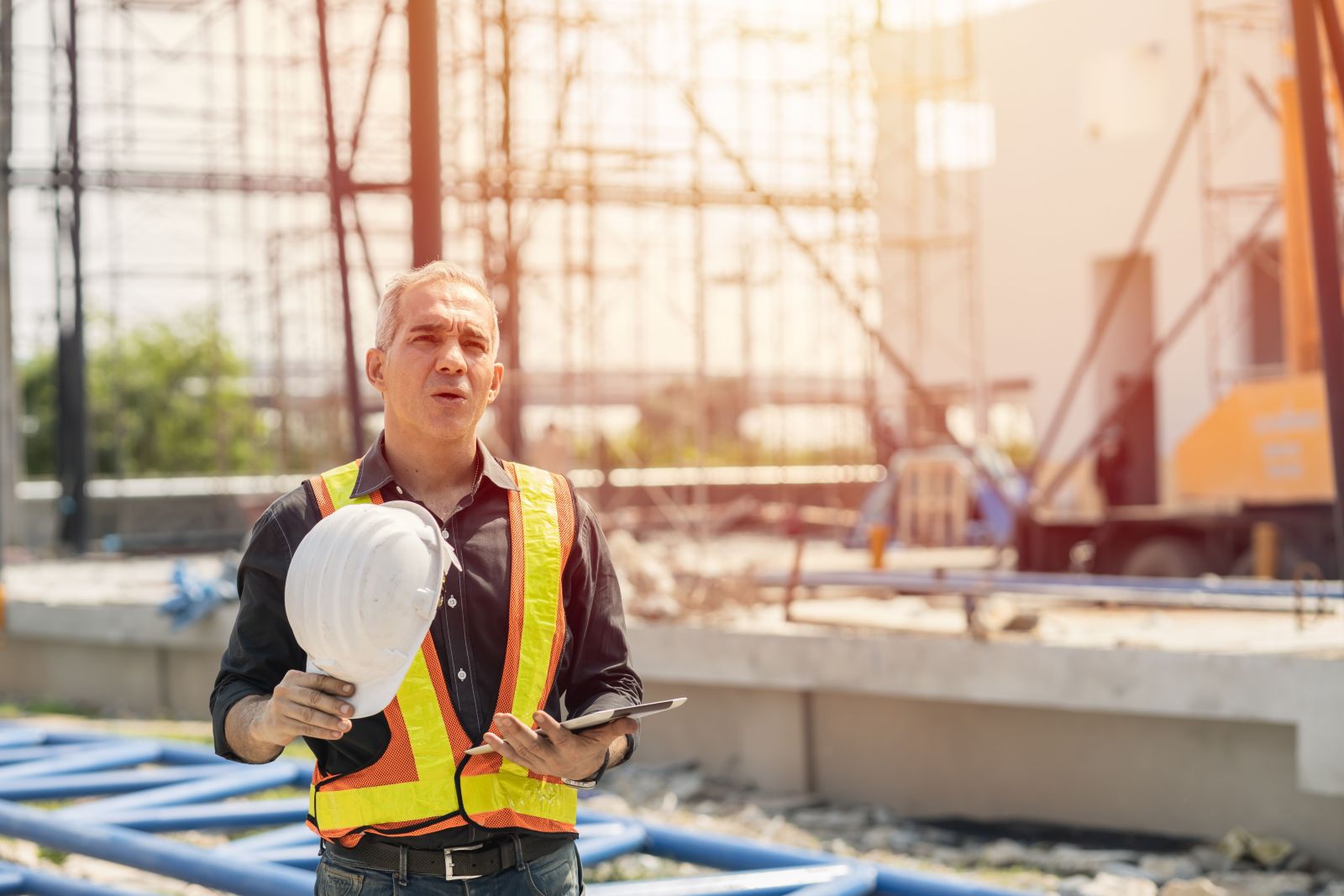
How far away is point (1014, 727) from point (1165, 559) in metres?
6.45

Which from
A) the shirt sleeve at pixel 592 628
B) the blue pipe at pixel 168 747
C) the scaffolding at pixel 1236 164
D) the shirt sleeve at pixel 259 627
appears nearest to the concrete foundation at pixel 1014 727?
the blue pipe at pixel 168 747

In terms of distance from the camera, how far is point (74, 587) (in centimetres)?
1430

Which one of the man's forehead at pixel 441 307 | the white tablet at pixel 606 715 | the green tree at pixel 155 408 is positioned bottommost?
the white tablet at pixel 606 715

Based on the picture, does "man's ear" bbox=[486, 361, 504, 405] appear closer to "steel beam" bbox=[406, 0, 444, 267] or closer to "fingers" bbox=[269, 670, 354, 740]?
"fingers" bbox=[269, 670, 354, 740]

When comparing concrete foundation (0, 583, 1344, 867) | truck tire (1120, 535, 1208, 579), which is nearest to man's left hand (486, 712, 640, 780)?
concrete foundation (0, 583, 1344, 867)

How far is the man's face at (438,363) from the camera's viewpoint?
224cm

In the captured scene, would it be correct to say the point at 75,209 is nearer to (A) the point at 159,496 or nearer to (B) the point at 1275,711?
(A) the point at 159,496

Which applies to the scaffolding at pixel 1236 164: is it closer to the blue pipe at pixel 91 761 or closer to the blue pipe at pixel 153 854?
the blue pipe at pixel 91 761

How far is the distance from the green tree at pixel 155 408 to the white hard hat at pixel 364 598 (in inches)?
1153

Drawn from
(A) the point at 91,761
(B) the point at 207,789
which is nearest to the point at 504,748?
(B) the point at 207,789

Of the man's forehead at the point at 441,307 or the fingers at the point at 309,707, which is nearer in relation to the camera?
the fingers at the point at 309,707

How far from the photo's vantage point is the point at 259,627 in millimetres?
2232

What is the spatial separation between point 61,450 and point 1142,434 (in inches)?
668

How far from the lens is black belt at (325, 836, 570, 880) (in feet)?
7.32
